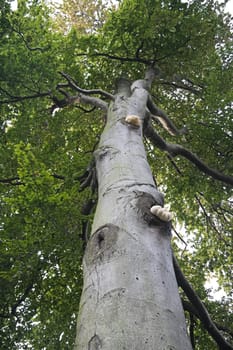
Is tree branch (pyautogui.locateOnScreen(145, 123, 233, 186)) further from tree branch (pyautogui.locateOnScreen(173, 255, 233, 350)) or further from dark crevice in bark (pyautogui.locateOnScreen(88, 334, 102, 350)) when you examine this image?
dark crevice in bark (pyautogui.locateOnScreen(88, 334, 102, 350))

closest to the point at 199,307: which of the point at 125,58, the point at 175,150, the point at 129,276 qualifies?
the point at 129,276

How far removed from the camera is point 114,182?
2.77 meters

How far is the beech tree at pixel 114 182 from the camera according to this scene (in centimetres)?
180

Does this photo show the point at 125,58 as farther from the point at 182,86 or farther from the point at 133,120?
the point at 133,120

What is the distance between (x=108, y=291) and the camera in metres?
1.70

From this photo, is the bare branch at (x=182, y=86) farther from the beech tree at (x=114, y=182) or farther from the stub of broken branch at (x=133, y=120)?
the stub of broken branch at (x=133, y=120)

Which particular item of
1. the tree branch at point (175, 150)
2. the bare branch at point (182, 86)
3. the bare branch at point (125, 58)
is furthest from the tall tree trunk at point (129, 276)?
the bare branch at point (182, 86)

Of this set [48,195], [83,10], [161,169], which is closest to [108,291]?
[48,195]

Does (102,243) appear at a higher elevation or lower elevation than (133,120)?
lower

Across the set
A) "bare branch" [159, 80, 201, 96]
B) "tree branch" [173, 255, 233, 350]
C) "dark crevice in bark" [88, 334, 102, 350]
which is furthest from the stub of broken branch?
"bare branch" [159, 80, 201, 96]

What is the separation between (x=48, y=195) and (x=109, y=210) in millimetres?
825

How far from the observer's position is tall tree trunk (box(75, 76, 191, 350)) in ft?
4.75

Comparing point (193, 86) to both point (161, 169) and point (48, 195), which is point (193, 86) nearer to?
point (161, 169)

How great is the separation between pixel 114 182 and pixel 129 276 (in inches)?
43.6
